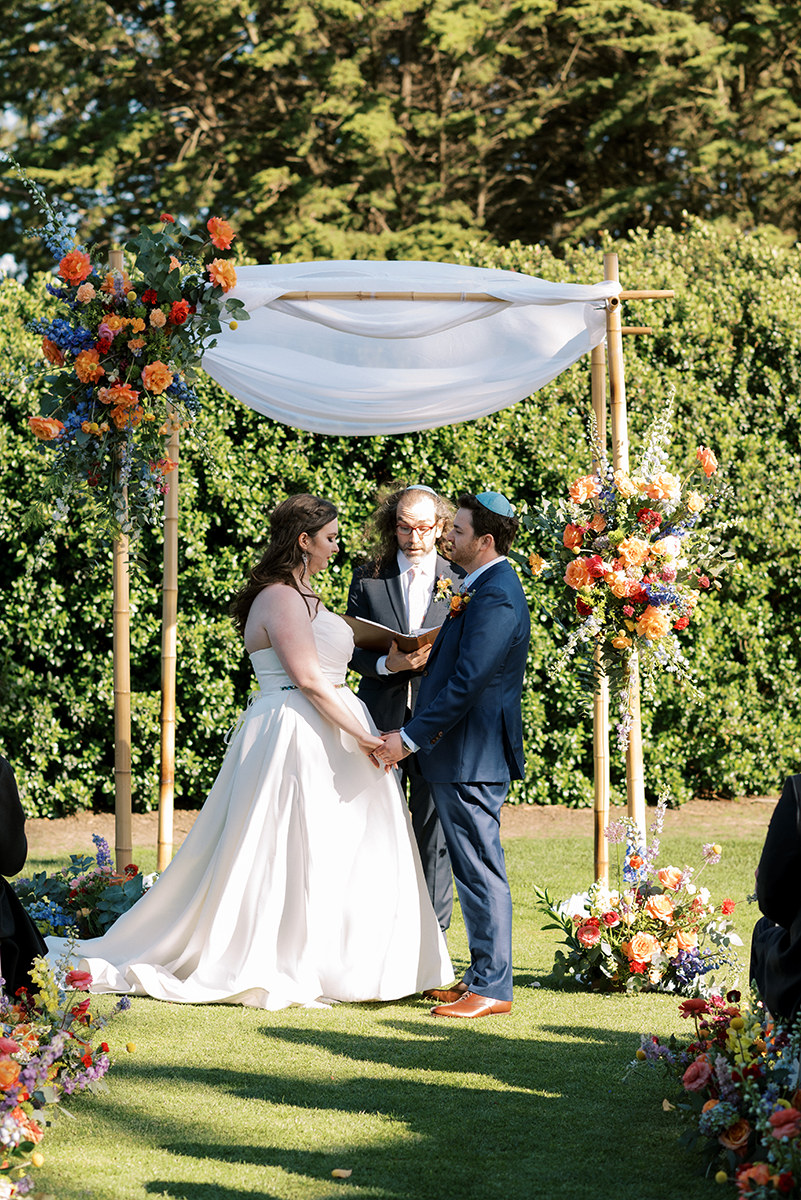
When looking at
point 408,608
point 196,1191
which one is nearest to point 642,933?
point 408,608

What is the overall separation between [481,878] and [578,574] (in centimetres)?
129

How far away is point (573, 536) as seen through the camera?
5.26m

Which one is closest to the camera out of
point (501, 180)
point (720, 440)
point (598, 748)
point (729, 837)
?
point (598, 748)

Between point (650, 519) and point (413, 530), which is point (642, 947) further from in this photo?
point (413, 530)

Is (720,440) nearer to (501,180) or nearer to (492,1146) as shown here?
(492,1146)

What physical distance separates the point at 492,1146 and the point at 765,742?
6.57 metres

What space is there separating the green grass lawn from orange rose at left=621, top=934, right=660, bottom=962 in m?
0.18

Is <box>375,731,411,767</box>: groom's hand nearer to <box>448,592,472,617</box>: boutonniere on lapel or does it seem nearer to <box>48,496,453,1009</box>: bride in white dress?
<box>48,496,453,1009</box>: bride in white dress

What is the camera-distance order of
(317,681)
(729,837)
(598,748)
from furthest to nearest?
(729,837) < (598,748) < (317,681)

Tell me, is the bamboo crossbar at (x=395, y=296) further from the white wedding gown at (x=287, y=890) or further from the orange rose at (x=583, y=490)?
the white wedding gown at (x=287, y=890)

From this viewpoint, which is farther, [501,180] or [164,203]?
[501,180]

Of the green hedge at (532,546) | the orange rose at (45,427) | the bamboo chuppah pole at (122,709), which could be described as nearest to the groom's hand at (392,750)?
the bamboo chuppah pole at (122,709)

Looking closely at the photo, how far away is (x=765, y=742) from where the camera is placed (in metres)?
9.59

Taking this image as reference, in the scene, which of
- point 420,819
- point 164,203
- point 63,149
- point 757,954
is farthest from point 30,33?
point 757,954
